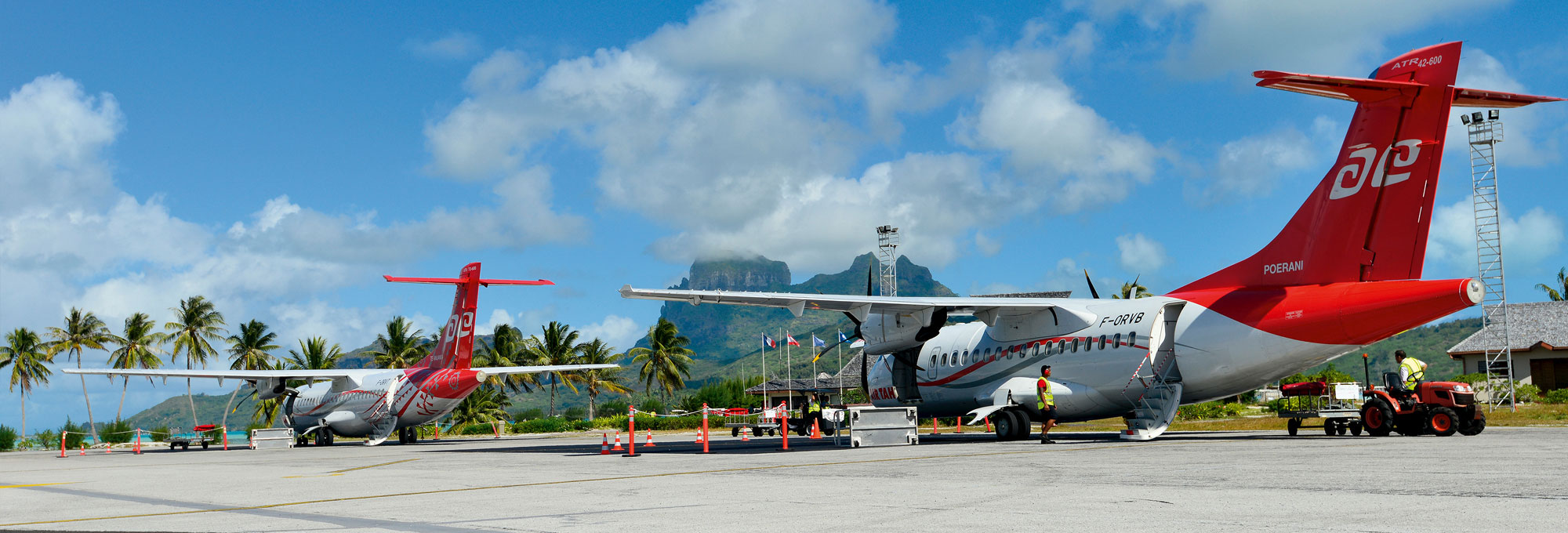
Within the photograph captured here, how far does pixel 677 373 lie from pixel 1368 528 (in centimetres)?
7493

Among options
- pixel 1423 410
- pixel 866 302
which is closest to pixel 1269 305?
pixel 1423 410

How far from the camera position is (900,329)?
2398 cm

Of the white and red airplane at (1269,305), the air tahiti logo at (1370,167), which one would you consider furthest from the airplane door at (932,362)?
the air tahiti logo at (1370,167)

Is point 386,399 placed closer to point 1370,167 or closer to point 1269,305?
point 1269,305

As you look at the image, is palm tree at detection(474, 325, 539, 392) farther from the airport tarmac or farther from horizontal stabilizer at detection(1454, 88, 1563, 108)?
horizontal stabilizer at detection(1454, 88, 1563, 108)

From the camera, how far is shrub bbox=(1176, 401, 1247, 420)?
42375 mm

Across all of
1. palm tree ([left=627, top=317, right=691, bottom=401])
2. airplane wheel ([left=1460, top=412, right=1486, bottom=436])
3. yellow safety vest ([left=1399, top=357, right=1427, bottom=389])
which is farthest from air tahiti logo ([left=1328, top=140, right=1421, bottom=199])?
palm tree ([left=627, top=317, right=691, bottom=401])

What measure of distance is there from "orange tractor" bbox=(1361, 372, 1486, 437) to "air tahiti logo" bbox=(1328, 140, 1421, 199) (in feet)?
10.9

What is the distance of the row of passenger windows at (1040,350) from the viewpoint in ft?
65.6

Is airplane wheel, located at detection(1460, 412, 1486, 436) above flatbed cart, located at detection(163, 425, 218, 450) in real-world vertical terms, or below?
above

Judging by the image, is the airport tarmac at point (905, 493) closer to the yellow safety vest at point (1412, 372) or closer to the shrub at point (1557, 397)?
the yellow safety vest at point (1412, 372)

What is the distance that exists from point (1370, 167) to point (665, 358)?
65.7 metres

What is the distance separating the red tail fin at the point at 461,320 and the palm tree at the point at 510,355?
33.9 metres

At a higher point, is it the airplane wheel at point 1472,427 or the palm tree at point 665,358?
the palm tree at point 665,358
